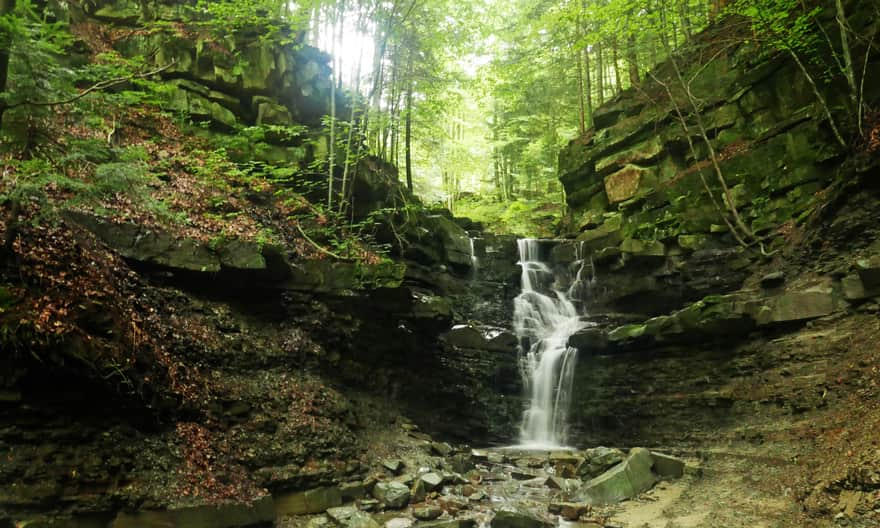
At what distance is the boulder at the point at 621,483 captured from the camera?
8.20 m

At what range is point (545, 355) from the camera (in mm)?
13938

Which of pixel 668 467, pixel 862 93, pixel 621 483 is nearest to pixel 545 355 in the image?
pixel 668 467

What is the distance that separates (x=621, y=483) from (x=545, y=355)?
5782 mm

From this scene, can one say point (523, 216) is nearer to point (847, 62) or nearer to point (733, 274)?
point (733, 274)

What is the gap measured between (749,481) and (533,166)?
67.3 ft

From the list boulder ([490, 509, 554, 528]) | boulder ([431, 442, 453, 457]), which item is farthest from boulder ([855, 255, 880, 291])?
boulder ([431, 442, 453, 457])

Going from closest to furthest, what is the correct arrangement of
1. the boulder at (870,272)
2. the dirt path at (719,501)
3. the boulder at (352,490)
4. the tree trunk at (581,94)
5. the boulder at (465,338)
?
the dirt path at (719,501) → the boulder at (352,490) → the boulder at (870,272) → the boulder at (465,338) → the tree trunk at (581,94)

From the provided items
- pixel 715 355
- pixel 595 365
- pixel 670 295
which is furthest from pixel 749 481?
pixel 670 295

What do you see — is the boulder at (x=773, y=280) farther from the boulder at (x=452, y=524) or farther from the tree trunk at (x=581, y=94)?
the tree trunk at (x=581, y=94)

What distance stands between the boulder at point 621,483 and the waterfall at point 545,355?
13.6ft

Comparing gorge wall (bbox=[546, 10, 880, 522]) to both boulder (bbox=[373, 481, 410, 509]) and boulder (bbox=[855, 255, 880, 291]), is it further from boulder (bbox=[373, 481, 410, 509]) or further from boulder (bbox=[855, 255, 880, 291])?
boulder (bbox=[373, 481, 410, 509])

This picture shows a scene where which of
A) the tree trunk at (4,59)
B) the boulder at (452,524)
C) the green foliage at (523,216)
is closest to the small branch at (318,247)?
the boulder at (452,524)

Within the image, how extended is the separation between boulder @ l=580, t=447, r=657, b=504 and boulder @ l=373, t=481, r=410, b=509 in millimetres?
3124

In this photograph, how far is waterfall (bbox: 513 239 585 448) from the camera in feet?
42.9
